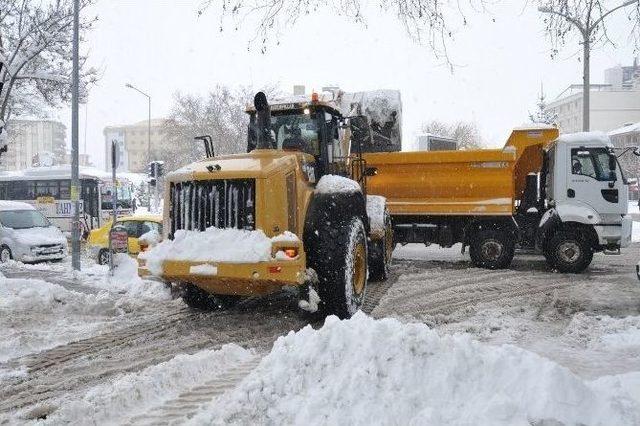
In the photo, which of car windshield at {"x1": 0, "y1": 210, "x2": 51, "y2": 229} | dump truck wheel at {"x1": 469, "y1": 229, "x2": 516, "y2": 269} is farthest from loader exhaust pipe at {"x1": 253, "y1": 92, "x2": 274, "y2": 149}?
car windshield at {"x1": 0, "y1": 210, "x2": 51, "y2": 229}

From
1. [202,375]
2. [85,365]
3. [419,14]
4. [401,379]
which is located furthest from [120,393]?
[419,14]

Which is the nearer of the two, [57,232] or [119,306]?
[119,306]

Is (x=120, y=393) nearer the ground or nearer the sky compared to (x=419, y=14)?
nearer the ground

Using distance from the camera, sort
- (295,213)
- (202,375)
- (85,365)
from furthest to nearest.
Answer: (295,213) < (85,365) < (202,375)

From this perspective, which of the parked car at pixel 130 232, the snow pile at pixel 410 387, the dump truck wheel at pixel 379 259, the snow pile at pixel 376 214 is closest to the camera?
the snow pile at pixel 410 387

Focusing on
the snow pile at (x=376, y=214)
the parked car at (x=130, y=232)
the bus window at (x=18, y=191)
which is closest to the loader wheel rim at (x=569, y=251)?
the snow pile at (x=376, y=214)

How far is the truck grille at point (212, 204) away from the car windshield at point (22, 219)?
1158 centimetres

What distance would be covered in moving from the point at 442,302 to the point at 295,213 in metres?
3.03

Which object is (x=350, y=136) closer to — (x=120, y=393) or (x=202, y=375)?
(x=202, y=375)

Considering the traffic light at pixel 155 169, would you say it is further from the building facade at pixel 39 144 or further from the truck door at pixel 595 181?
the building facade at pixel 39 144

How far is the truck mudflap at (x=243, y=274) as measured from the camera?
616cm

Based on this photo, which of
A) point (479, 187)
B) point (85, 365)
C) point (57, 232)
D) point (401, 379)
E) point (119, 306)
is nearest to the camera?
point (401, 379)

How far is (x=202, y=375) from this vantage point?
5.00 meters

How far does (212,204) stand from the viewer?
672 centimetres
